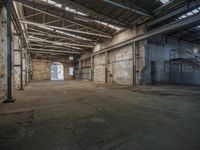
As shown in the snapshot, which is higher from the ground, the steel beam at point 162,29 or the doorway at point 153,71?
the steel beam at point 162,29

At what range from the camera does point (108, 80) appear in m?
14.4

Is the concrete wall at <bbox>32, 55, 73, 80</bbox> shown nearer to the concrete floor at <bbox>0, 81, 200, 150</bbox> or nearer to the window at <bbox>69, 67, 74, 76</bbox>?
the window at <bbox>69, 67, 74, 76</bbox>

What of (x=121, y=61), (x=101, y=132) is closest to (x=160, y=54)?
(x=121, y=61)

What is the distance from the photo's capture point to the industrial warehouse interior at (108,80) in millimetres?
2061

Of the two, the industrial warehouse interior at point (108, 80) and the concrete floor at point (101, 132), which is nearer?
the concrete floor at point (101, 132)

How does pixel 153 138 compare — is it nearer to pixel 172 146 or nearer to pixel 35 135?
pixel 172 146

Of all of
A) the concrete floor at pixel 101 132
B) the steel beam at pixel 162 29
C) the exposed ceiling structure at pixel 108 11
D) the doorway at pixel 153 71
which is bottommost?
the concrete floor at pixel 101 132

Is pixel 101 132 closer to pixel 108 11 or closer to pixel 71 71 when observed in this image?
pixel 108 11

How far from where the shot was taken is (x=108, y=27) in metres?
11.6

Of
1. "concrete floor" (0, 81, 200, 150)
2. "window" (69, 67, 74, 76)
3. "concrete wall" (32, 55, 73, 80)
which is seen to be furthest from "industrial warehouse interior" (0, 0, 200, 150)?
"window" (69, 67, 74, 76)

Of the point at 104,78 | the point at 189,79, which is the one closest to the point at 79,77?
the point at 104,78

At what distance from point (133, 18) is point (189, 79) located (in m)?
7.52

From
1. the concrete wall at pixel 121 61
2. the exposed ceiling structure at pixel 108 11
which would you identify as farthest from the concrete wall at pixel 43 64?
the exposed ceiling structure at pixel 108 11

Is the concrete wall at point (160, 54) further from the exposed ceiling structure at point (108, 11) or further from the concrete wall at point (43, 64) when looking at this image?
the concrete wall at point (43, 64)
